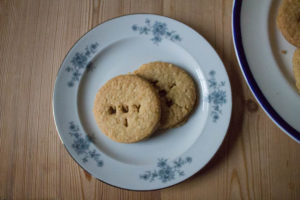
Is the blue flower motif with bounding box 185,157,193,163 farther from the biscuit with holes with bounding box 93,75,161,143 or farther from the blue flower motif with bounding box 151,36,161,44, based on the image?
the blue flower motif with bounding box 151,36,161,44

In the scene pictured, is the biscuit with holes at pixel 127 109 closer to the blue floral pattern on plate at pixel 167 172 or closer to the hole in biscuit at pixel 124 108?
the hole in biscuit at pixel 124 108

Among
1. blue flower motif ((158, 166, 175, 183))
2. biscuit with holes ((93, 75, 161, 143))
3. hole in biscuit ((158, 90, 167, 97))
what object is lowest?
blue flower motif ((158, 166, 175, 183))

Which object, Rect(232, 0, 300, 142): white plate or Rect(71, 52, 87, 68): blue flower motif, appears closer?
Rect(232, 0, 300, 142): white plate

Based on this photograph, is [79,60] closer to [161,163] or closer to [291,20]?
[161,163]

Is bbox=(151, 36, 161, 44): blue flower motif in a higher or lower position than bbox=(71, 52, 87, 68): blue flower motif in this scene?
higher

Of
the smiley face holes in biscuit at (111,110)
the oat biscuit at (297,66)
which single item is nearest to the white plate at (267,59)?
the oat biscuit at (297,66)

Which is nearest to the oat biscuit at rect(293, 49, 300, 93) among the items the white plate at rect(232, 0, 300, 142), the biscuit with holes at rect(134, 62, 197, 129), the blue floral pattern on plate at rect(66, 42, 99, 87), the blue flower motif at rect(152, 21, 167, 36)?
the white plate at rect(232, 0, 300, 142)
